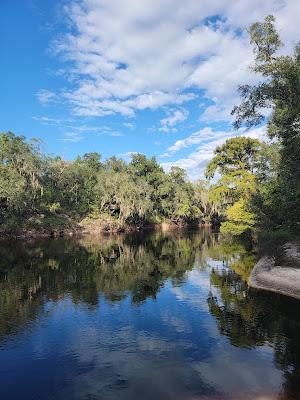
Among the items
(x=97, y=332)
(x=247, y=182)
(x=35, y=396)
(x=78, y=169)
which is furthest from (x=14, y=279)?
(x=78, y=169)

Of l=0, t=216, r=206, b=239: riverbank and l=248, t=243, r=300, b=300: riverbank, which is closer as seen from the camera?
l=248, t=243, r=300, b=300: riverbank

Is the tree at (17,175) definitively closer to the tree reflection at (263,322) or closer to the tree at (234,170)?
the tree at (234,170)

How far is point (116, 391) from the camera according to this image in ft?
41.1

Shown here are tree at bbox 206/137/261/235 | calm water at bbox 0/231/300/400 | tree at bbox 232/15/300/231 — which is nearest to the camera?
calm water at bbox 0/231/300/400

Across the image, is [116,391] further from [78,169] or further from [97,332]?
[78,169]

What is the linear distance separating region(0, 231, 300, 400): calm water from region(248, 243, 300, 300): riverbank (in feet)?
3.60

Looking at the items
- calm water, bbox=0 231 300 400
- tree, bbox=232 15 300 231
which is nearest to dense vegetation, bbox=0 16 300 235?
tree, bbox=232 15 300 231

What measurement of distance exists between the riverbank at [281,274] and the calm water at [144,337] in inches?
43.2

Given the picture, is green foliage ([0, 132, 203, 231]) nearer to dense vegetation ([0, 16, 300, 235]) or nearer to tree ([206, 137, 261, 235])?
dense vegetation ([0, 16, 300, 235])

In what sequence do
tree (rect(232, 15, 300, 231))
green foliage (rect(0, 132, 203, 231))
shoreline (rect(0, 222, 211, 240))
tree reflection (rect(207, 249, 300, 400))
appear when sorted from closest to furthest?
tree reflection (rect(207, 249, 300, 400)), tree (rect(232, 15, 300, 231)), green foliage (rect(0, 132, 203, 231)), shoreline (rect(0, 222, 211, 240))

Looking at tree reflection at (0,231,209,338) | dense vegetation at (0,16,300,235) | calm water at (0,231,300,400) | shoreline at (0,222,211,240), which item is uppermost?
dense vegetation at (0,16,300,235)

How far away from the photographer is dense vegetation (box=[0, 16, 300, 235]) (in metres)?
23.2

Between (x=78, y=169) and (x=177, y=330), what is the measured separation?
215 ft

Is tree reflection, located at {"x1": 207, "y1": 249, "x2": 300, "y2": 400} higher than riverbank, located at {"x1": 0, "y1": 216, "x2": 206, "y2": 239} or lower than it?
lower
